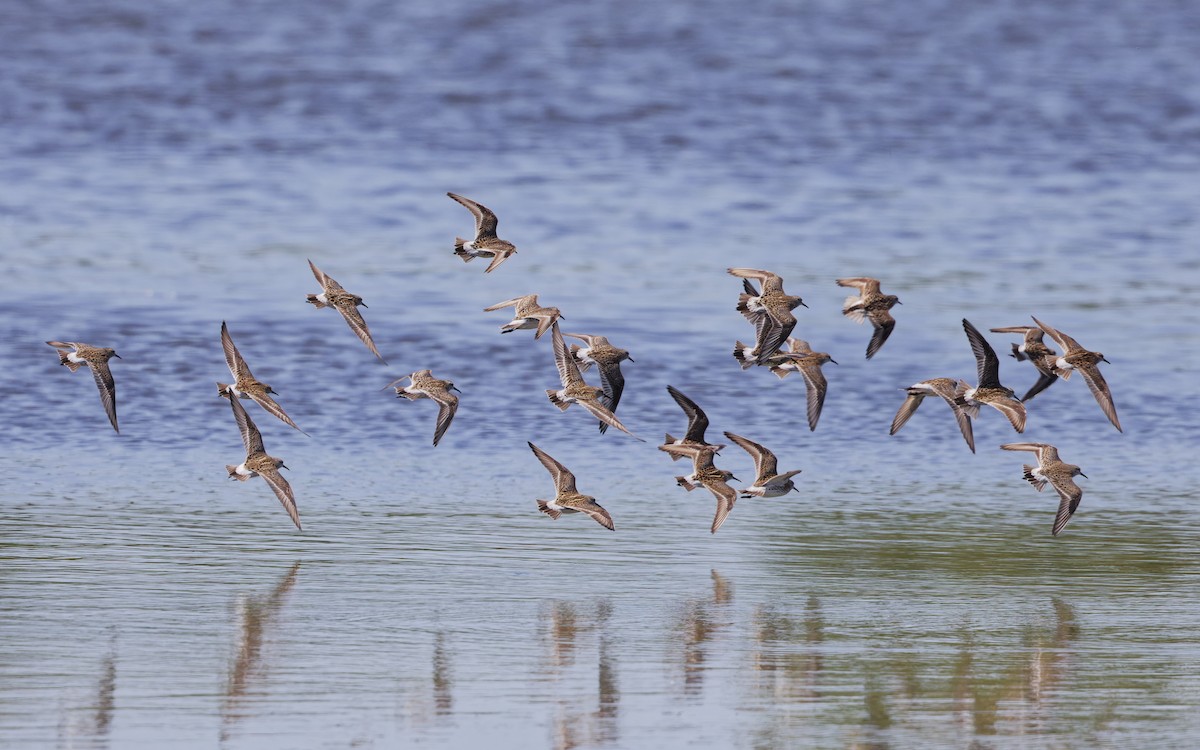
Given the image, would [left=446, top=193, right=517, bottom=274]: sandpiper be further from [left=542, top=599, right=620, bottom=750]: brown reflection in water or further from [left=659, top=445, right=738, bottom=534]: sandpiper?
[left=542, top=599, right=620, bottom=750]: brown reflection in water

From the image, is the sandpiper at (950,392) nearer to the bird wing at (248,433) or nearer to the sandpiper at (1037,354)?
the sandpiper at (1037,354)

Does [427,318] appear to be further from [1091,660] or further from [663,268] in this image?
[1091,660]

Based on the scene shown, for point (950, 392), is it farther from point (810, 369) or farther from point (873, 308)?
point (810, 369)

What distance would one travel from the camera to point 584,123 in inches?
1356

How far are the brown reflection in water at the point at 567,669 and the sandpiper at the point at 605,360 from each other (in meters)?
2.43

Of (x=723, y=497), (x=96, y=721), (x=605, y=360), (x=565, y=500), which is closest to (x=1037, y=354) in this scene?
(x=723, y=497)

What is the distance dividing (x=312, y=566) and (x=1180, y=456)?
24.3ft

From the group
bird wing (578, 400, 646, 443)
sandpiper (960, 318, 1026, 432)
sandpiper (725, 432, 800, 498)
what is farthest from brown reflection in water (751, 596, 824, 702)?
sandpiper (960, 318, 1026, 432)

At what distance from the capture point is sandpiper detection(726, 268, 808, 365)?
43.9 feet

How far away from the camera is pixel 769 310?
13.4m

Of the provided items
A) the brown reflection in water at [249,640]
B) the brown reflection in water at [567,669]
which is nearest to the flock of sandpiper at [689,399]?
the brown reflection in water at [249,640]

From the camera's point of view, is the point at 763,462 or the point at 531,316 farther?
the point at 763,462

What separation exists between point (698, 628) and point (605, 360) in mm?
3018

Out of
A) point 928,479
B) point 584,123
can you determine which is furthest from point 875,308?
point 584,123
